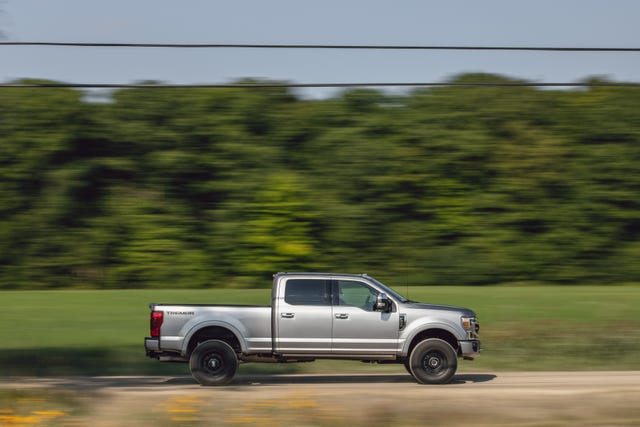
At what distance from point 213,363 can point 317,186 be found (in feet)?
41.3

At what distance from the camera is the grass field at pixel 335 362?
15.9 metres

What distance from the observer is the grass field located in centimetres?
1588

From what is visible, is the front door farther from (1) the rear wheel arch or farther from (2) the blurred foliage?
(2) the blurred foliage

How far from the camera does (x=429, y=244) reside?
24.8 metres

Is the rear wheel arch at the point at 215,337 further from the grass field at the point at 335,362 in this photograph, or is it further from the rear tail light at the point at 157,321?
the grass field at the point at 335,362

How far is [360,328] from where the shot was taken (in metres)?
12.8

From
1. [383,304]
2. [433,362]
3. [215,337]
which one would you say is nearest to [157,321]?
[215,337]

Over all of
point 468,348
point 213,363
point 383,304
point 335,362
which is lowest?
point 335,362

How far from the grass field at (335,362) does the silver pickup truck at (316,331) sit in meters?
2.84

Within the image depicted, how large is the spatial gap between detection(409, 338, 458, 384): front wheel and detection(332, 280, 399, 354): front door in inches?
14.7

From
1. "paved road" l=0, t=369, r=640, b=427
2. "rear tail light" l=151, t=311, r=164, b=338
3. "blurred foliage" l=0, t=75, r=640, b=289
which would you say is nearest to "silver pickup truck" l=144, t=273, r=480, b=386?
"rear tail light" l=151, t=311, r=164, b=338

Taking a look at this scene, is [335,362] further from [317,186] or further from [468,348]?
[317,186]

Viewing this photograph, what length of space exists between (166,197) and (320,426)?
15684mm

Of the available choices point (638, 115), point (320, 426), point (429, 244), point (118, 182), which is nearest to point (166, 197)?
point (118, 182)
